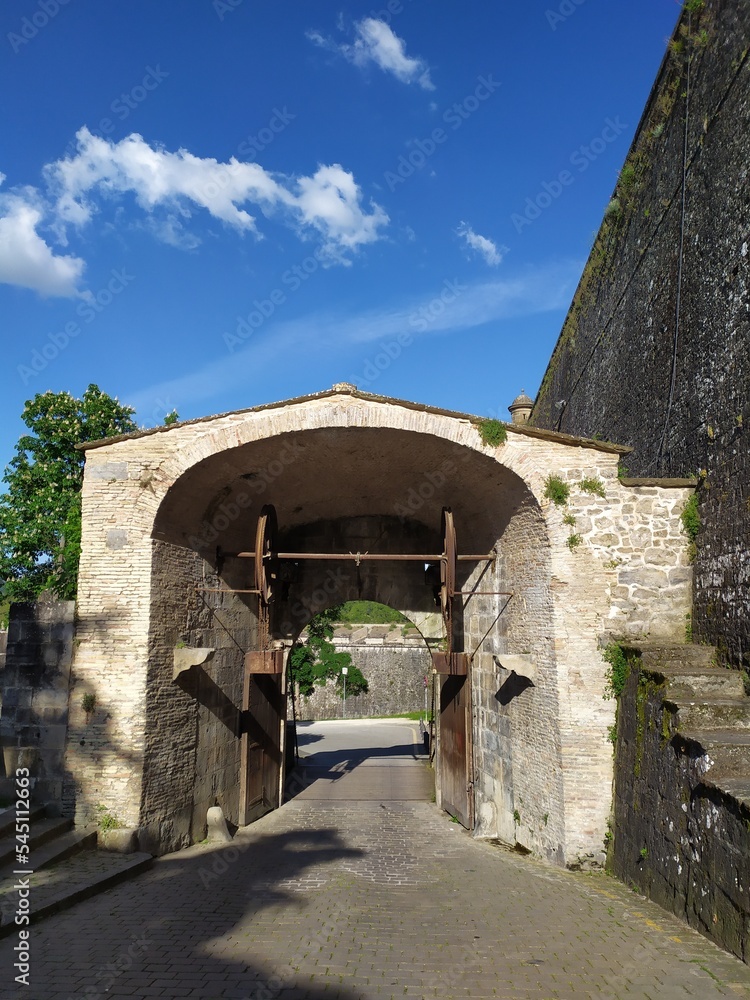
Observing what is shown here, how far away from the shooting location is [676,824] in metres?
5.20

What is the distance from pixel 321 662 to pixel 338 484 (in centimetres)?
1934

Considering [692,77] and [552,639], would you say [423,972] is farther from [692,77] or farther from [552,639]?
[692,77]

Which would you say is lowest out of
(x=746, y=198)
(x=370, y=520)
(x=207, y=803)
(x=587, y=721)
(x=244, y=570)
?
(x=207, y=803)

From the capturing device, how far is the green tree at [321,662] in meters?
25.2

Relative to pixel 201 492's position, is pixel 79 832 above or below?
below

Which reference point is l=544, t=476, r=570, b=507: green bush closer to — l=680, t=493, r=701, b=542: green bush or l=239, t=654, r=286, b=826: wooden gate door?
l=680, t=493, r=701, b=542: green bush

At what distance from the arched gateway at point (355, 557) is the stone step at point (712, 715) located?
5.43ft

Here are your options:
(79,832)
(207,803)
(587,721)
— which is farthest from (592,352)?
(79,832)

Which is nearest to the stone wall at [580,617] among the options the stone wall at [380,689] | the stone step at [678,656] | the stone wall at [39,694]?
the stone step at [678,656]

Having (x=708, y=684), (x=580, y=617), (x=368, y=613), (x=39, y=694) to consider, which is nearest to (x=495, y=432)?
(x=580, y=617)

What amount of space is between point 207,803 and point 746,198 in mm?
9445

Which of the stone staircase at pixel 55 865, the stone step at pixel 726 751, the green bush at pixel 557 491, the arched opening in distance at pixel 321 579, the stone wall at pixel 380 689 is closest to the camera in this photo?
the stone step at pixel 726 751

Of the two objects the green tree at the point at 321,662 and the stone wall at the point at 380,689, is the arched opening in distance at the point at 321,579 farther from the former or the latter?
the stone wall at the point at 380,689

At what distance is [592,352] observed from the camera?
13266 mm
